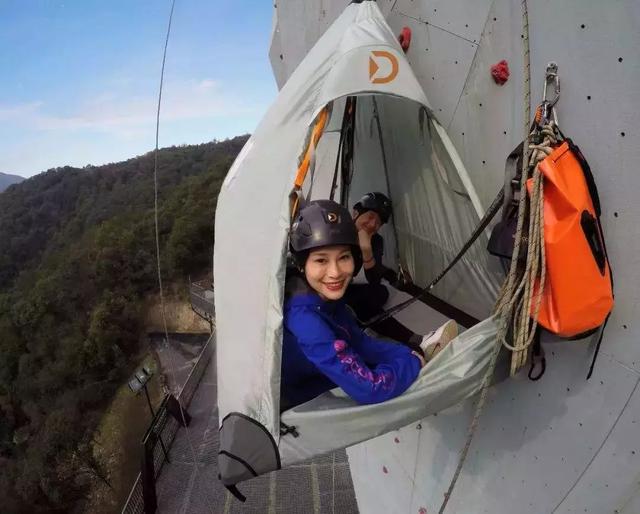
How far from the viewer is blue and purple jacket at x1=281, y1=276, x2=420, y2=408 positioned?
1850mm

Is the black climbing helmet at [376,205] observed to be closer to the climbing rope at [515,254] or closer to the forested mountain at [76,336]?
the climbing rope at [515,254]

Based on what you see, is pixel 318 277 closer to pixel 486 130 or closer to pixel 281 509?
pixel 486 130

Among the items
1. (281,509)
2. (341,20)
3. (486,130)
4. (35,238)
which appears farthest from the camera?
(35,238)

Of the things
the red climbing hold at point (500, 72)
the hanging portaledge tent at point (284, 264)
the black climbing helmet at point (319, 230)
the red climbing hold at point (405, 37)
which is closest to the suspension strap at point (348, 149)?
the hanging portaledge tent at point (284, 264)

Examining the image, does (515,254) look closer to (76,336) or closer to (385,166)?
(385,166)

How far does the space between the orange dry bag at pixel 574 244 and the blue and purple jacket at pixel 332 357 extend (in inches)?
29.7

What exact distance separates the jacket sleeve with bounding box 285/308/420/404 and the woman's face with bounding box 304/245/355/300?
16cm

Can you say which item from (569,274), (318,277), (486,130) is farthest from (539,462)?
(486,130)

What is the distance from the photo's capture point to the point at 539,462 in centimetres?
217

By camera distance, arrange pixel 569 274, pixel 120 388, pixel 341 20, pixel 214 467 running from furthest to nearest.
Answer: pixel 120 388
pixel 214 467
pixel 341 20
pixel 569 274

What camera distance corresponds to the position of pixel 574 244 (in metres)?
1.48

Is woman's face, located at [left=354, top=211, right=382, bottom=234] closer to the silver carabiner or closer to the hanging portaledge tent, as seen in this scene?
the hanging portaledge tent

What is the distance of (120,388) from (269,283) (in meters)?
30.1

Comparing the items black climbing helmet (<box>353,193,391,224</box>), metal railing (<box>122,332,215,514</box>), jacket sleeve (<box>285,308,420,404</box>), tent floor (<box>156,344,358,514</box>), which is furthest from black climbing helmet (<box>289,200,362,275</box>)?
metal railing (<box>122,332,215,514</box>)
